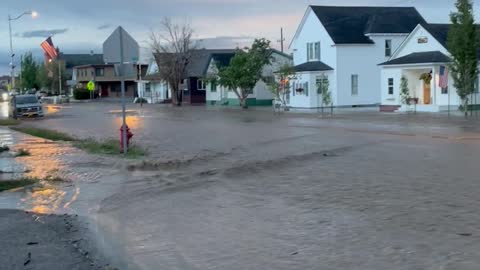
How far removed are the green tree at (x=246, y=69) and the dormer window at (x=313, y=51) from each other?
6313mm

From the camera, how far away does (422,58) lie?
46.6 metres

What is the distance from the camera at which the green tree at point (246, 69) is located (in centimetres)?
6297

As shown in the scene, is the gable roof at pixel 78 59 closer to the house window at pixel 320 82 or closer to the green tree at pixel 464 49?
the house window at pixel 320 82

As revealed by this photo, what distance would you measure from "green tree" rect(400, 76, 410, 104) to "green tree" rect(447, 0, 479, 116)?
5577 mm

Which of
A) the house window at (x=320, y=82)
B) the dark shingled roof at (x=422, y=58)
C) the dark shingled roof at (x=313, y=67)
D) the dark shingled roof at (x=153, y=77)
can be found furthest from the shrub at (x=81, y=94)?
the dark shingled roof at (x=422, y=58)

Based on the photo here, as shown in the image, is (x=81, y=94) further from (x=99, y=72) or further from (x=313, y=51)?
(x=313, y=51)

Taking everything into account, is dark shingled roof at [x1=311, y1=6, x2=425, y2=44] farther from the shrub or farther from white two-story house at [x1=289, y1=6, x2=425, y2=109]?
the shrub

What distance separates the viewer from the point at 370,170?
1630cm

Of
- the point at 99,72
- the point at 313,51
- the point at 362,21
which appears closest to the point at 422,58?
the point at 362,21

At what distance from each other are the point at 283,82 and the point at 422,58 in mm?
13368

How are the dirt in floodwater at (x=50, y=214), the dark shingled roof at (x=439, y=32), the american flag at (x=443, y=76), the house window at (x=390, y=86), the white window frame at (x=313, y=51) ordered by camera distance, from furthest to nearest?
the white window frame at (x=313, y=51) < the house window at (x=390, y=86) < the dark shingled roof at (x=439, y=32) < the american flag at (x=443, y=76) < the dirt in floodwater at (x=50, y=214)

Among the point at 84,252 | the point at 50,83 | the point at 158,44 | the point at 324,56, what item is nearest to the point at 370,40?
the point at 324,56

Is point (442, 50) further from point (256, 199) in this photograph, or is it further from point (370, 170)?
point (256, 199)

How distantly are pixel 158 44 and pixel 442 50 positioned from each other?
42.2m
